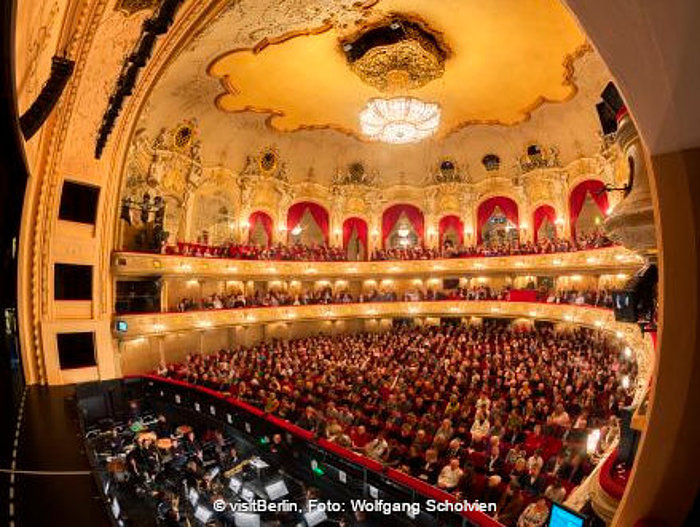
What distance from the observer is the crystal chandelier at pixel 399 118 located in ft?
45.0

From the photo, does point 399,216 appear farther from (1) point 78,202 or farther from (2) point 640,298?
(2) point 640,298

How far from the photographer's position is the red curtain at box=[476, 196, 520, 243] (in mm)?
22859

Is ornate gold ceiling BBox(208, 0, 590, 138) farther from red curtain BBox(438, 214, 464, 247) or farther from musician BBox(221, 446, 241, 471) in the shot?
musician BBox(221, 446, 241, 471)

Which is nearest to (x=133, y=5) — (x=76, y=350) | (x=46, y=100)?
(x=46, y=100)

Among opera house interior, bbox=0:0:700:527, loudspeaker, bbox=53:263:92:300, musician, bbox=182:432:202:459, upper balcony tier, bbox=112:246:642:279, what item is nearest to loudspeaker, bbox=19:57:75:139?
opera house interior, bbox=0:0:700:527

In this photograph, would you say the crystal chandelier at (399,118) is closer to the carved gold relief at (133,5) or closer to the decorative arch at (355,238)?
the carved gold relief at (133,5)

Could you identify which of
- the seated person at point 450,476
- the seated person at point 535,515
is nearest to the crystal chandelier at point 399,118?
the seated person at point 450,476

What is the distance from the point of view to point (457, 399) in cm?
988

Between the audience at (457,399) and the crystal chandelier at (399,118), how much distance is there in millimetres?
7849

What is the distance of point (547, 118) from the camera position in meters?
18.6

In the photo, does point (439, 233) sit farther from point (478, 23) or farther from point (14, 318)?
point (14, 318)

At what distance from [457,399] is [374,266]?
1435 cm

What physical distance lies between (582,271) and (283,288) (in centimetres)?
1484

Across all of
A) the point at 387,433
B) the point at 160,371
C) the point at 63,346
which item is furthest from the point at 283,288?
the point at 387,433
